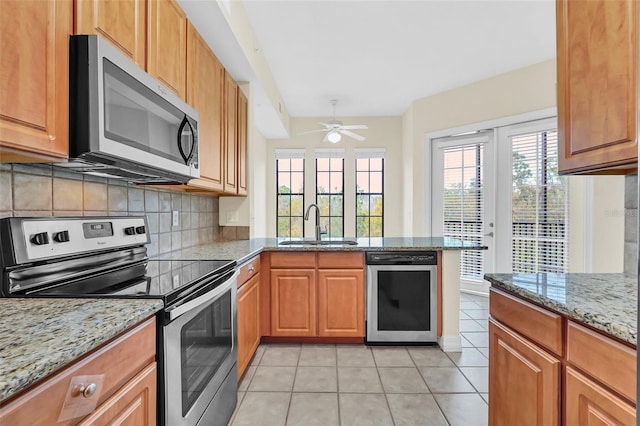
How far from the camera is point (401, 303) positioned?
109 inches

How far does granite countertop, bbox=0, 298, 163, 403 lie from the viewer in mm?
599

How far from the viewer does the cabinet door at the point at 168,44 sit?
1.53 metres

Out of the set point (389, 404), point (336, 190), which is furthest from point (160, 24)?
point (336, 190)

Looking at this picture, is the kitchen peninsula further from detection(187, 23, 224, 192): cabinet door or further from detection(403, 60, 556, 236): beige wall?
detection(403, 60, 556, 236): beige wall

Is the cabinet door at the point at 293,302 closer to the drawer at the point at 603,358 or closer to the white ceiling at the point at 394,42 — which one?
the drawer at the point at 603,358

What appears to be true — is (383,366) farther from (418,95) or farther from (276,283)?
(418,95)

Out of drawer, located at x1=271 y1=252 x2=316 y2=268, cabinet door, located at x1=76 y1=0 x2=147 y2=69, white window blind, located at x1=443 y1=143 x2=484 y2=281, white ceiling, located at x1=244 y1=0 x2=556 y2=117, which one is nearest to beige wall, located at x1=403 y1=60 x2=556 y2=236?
white ceiling, located at x1=244 y1=0 x2=556 y2=117

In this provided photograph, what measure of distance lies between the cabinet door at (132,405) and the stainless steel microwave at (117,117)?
0.73m

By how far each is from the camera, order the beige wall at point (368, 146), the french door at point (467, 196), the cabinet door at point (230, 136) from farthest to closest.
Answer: the beige wall at point (368, 146), the french door at point (467, 196), the cabinet door at point (230, 136)

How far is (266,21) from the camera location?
9.71 feet

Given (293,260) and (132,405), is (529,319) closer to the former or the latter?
(132,405)

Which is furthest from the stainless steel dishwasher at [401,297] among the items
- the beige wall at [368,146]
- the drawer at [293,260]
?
the beige wall at [368,146]

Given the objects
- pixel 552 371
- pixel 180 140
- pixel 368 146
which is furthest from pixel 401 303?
pixel 368 146

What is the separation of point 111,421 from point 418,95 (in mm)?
5127
